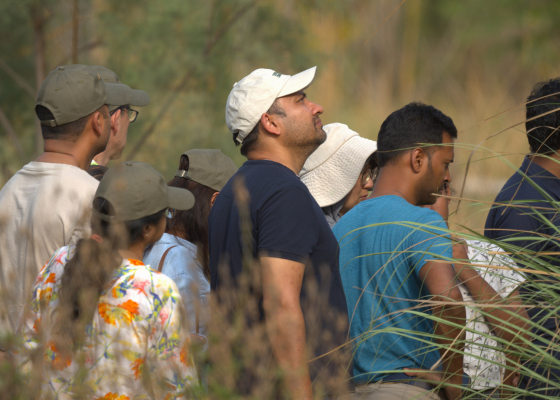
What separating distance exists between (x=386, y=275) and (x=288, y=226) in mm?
411

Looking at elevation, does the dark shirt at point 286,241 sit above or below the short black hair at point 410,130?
below

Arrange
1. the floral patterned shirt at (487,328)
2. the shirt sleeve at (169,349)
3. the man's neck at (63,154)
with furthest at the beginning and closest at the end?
the man's neck at (63,154) < the floral patterned shirt at (487,328) < the shirt sleeve at (169,349)

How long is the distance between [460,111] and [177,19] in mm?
8089

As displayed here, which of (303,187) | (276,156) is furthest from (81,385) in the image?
(276,156)

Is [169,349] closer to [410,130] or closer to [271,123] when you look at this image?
[271,123]

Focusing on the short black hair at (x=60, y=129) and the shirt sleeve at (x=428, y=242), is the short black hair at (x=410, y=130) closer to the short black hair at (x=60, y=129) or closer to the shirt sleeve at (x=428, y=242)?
the shirt sleeve at (x=428, y=242)

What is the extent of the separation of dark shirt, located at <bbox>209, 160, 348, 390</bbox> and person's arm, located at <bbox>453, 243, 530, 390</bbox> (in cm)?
43

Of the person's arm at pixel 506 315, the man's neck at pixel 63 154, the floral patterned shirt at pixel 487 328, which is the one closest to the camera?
the person's arm at pixel 506 315

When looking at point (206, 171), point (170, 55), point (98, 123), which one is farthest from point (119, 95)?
→ point (170, 55)

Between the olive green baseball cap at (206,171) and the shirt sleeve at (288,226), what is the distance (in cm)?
94

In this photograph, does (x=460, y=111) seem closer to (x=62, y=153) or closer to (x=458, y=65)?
(x=458, y=65)

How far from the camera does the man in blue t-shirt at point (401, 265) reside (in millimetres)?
1938

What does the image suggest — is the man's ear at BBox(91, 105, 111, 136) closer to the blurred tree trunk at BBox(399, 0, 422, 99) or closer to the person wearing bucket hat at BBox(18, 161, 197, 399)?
the person wearing bucket hat at BBox(18, 161, 197, 399)

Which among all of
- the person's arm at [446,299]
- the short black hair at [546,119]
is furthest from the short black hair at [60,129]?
the short black hair at [546,119]
